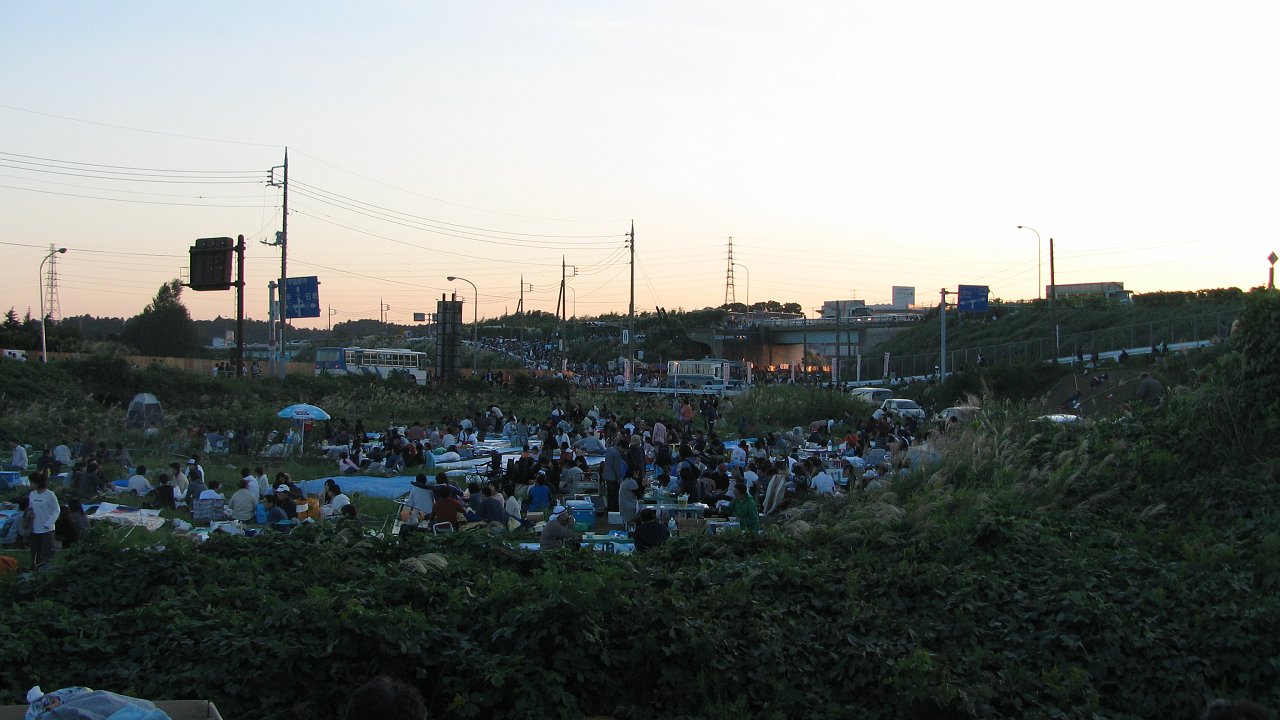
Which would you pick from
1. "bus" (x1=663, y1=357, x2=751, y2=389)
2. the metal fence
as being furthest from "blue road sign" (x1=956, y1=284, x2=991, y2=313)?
"bus" (x1=663, y1=357, x2=751, y2=389)

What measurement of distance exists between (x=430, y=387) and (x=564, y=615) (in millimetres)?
41223

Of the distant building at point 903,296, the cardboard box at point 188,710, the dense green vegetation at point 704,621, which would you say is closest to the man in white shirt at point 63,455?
the dense green vegetation at point 704,621

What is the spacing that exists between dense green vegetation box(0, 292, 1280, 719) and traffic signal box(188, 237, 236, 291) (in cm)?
2789

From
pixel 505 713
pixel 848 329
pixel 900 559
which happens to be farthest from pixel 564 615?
pixel 848 329

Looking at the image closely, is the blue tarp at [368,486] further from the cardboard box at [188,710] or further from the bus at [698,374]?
the bus at [698,374]

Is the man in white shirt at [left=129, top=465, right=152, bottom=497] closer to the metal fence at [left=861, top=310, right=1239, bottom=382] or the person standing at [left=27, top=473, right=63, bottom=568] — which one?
the person standing at [left=27, top=473, right=63, bottom=568]

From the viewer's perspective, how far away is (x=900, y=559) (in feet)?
32.8

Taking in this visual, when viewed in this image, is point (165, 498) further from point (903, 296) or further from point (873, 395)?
point (903, 296)

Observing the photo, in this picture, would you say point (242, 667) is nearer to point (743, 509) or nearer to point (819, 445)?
point (743, 509)

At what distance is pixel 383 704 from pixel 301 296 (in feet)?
148

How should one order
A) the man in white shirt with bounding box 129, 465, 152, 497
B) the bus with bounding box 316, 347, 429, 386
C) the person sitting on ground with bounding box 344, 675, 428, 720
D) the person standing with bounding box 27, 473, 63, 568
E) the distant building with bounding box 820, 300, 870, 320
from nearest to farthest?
the person sitting on ground with bounding box 344, 675, 428, 720, the person standing with bounding box 27, 473, 63, 568, the man in white shirt with bounding box 129, 465, 152, 497, the bus with bounding box 316, 347, 429, 386, the distant building with bounding box 820, 300, 870, 320

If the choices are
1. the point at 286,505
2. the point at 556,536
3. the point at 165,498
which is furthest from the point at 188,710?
the point at 165,498

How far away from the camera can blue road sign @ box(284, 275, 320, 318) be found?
4512 cm

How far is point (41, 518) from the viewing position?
474 inches
